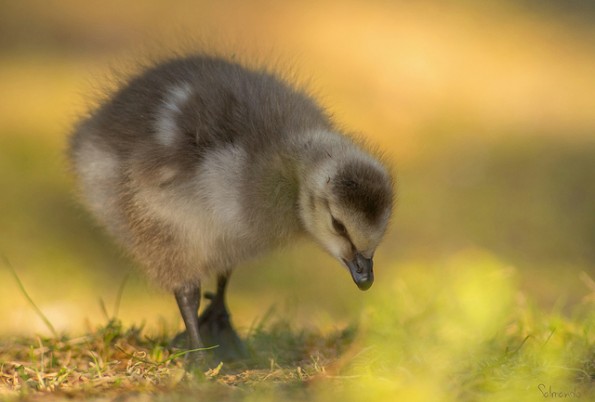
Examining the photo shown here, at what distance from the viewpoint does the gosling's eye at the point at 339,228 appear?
325 centimetres

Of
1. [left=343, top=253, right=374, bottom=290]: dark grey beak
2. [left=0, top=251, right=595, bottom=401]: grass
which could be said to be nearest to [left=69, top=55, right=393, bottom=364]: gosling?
[left=343, top=253, right=374, bottom=290]: dark grey beak

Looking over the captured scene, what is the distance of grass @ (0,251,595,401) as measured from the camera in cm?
283

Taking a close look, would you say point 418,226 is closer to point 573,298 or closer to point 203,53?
point 573,298

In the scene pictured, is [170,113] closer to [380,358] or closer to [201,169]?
[201,169]

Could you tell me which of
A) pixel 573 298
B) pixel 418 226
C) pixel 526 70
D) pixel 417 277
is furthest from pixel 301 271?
pixel 526 70

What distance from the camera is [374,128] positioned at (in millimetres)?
8586

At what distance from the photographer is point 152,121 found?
143 inches

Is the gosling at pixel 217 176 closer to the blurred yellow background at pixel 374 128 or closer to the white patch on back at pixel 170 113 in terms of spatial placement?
the white patch on back at pixel 170 113

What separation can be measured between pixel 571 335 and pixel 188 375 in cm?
148

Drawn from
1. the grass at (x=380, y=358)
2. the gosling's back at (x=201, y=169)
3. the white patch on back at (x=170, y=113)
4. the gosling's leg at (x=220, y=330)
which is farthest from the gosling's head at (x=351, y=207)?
the gosling's leg at (x=220, y=330)

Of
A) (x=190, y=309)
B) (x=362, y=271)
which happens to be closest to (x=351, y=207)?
(x=362, y=271)

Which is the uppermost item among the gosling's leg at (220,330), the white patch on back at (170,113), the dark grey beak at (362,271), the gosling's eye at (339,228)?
the white patch on back at (170,113)

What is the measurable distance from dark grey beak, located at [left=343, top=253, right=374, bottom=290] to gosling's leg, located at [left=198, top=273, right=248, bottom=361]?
0.70 metres

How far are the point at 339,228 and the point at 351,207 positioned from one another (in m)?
0.13
